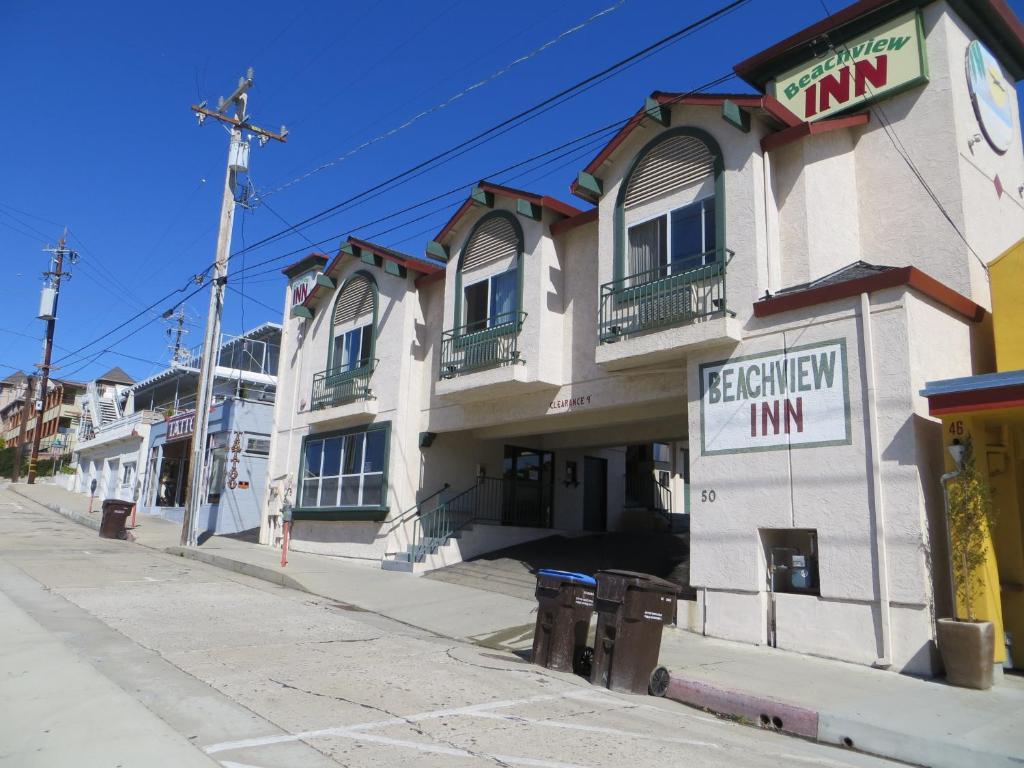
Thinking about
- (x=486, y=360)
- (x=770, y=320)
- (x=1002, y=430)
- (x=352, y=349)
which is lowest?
(x=1002, y=430)

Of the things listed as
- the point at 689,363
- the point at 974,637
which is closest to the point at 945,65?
the point at 689,363

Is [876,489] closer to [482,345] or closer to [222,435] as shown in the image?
[482,345]

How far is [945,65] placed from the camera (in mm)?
12305

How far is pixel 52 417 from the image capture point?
72000 millimetres

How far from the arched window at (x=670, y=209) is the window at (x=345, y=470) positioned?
7913mm

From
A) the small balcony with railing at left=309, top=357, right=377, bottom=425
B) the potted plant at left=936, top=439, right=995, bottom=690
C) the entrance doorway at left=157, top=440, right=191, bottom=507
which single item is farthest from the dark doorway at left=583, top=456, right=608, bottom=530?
the entrance doorway at left=157, top=440, right=191, bottom=507

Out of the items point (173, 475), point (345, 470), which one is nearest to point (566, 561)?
point (345, 470)

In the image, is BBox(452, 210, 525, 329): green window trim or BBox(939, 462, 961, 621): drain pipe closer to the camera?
BBox(939, 462, 961, 621): drain pipe

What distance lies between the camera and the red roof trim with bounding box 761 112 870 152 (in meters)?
12.0

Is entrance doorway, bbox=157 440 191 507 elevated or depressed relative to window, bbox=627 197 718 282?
depressed

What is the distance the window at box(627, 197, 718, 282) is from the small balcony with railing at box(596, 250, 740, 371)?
63mm

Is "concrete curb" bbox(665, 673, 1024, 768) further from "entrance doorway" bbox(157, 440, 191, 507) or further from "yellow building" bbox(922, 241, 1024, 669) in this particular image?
"entrance doorway" bbox(157, 440, 191, 507)

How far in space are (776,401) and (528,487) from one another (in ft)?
33.6

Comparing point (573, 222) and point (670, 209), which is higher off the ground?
point (573, 222)
